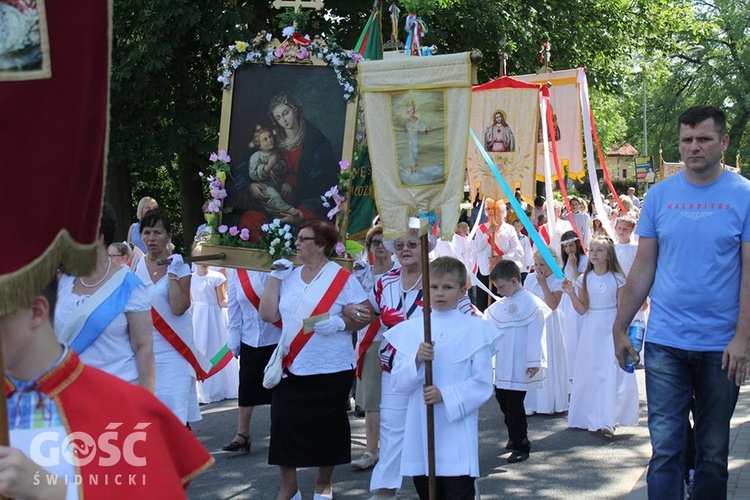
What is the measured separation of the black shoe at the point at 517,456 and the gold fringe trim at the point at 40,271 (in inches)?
251

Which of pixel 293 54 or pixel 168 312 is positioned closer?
pixel 168 312

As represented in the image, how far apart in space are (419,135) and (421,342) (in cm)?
118

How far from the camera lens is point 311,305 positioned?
23.4 feet

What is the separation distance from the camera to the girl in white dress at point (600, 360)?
31.0 ft

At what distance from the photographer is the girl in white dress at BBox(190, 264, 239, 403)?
1200cm

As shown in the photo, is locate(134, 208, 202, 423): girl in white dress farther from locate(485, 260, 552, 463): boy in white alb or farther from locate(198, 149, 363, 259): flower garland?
locate(485, 260, 552, 463): boy in white alb

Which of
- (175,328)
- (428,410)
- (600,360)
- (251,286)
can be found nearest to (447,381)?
(428,410)

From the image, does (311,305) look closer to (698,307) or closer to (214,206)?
(214,206)

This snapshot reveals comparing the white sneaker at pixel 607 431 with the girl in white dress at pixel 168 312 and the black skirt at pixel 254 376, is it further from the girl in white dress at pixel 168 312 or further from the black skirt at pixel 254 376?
the girl in white dress at pixel 168 312

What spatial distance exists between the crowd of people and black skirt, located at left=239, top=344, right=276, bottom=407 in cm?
1

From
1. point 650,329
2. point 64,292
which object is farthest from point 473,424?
point 64,292

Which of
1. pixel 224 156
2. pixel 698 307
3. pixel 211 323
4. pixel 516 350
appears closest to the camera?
pixel 698 307

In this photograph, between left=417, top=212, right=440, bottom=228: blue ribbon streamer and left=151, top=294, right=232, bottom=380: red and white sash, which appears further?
left=151, top=294, right=232, bottom=380: red and white sash

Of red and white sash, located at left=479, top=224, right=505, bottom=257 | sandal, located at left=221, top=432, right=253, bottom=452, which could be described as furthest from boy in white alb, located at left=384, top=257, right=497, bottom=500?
red and white sash, located at left=479, top=224, right=505, bottom=257
